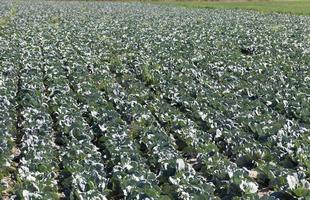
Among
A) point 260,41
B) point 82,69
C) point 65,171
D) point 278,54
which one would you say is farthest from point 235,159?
point 260,41

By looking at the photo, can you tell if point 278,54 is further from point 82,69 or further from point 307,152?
point 307,152

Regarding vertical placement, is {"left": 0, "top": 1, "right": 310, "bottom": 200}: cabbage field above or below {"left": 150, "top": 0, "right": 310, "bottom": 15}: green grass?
above

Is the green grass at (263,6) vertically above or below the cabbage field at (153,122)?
below

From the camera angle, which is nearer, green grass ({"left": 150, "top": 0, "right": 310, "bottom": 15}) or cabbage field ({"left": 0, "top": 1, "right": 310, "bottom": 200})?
cabbage field ({"left": 0, "top": 1, "right": 310, "bottom": 200})

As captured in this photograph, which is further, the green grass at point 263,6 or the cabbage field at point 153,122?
the green grass at point 263,6

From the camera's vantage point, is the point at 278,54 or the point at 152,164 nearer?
the point at 152,164

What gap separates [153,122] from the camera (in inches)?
447

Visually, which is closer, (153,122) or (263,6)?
(153,122)

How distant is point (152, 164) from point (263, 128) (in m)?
2.75

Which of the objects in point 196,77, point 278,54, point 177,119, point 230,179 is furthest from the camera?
point 278,54

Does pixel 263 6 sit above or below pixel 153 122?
below

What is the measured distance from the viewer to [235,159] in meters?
9.73

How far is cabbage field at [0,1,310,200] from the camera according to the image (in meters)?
7.96

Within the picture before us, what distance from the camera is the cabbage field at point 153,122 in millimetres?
7957
